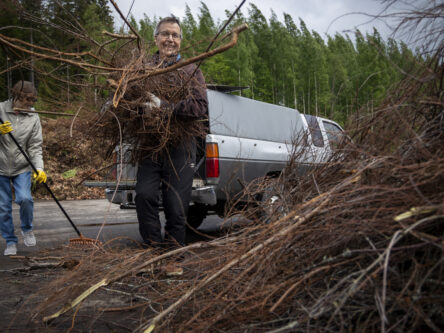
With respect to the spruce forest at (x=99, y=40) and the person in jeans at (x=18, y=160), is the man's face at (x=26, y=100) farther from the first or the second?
the spruce forest at (x=99, y=40)

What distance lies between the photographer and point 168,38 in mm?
3703

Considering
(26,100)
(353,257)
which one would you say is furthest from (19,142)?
(353,257)

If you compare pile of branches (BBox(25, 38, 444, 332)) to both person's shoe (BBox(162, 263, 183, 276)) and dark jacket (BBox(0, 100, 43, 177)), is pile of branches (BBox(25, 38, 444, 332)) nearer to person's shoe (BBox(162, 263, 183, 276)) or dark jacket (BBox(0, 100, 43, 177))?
person's shoe (BBox(162, 263, 183, 276))

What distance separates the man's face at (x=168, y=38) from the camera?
12.2 feet

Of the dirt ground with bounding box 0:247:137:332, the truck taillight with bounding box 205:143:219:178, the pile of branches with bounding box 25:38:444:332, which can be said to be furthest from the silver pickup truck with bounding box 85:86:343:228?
the pile of branches with bounding box 25:38:444:332

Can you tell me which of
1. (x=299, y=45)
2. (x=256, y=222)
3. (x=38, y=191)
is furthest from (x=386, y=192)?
(x=299, y=45)

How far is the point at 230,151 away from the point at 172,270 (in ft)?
10.4

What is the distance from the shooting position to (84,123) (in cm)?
349

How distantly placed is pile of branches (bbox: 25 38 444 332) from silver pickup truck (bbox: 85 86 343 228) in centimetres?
211

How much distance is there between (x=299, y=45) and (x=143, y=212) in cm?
3893

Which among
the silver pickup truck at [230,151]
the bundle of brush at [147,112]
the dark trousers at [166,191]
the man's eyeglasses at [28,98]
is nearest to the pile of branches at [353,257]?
the dark trousers at [166,191]

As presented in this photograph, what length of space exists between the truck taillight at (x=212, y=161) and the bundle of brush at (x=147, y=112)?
1.50m

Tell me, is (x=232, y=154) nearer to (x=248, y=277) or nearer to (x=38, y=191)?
(x=248, y=277)

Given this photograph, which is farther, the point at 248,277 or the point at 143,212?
the point at 143,212
